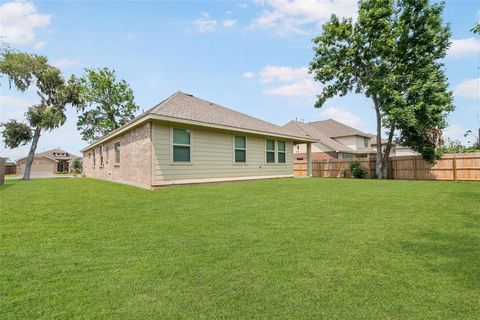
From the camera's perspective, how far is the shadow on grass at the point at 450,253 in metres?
2.83

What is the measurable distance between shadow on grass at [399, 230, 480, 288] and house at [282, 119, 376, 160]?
906 inches

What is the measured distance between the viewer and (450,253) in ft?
11.3

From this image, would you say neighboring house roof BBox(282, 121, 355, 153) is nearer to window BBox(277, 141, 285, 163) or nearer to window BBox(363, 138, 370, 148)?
window BBox(363, 138, 370, 148)

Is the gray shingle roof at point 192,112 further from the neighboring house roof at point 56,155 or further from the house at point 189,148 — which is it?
the neighboring house roof at point 56,155

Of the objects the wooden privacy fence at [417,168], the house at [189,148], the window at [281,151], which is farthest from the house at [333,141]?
the house at [189,148]

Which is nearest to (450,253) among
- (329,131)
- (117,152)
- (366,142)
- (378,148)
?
(117,152)

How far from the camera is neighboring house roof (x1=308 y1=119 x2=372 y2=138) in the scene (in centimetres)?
3306

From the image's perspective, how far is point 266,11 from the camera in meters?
11.2

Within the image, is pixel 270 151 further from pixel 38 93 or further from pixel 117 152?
pixel 38 93

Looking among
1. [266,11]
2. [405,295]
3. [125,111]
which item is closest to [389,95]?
[266,11]

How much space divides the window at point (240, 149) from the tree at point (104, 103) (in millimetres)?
22820

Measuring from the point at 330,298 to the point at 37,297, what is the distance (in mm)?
2678

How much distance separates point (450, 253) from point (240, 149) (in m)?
10.8

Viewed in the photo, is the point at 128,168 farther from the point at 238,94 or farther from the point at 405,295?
the point at 405,295
